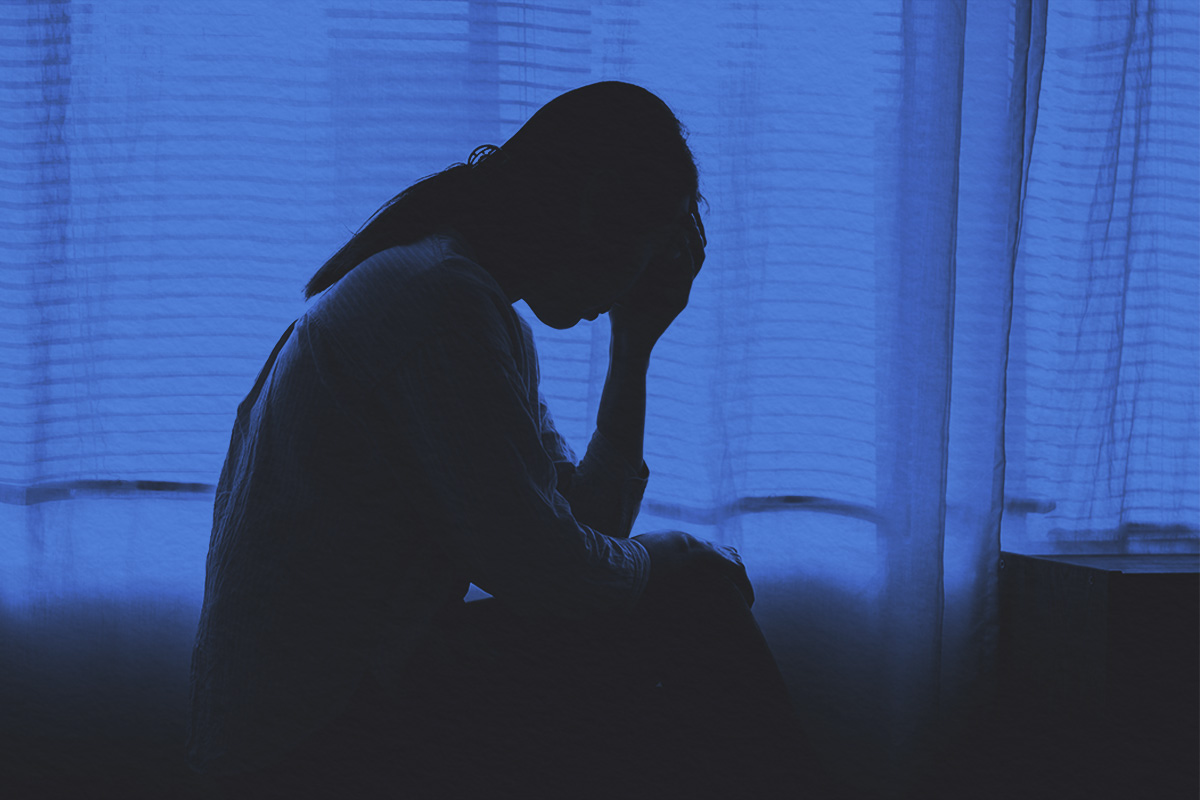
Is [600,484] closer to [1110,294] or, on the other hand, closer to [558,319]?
[558,319]

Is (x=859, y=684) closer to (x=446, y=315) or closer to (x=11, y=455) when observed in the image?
(x=446, y=315)

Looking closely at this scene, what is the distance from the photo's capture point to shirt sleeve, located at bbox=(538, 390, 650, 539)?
883 mm

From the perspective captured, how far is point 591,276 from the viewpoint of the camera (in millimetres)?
772

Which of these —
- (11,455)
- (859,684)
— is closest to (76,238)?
(11,455)

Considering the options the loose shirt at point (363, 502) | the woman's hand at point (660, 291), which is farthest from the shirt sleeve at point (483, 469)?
the woman's hand at point (660, 291)

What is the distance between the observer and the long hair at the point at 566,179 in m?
0.72

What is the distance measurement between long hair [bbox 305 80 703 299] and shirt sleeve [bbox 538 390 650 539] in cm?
24

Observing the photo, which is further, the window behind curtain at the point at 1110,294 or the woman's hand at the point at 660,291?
the window behind curtain at the point at 1110,294

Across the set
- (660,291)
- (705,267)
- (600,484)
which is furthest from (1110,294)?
(600,484)

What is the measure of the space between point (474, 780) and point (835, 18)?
1145 millimetres

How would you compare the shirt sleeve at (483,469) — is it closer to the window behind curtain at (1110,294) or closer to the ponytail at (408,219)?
the ponytail at (408,219)

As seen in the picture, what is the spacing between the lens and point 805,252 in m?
1.16

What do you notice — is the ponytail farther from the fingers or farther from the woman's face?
the fingers

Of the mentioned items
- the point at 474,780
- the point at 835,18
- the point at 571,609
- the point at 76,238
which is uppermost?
the point at 835,18
